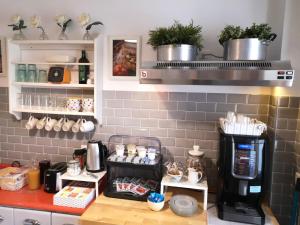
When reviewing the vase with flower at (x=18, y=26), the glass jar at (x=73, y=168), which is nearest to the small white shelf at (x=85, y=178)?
the glass jar at (x=73, y=168)

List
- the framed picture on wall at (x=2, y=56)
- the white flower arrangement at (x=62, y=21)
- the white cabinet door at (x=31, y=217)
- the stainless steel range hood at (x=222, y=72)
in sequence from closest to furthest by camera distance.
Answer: the stainless steel range hood at (x=222, y=72) → the white cabinet door at (x=31, y=217) → the white flower arrangement at (x=62, y=21) → the framed picture on wall at (x=2, y=56)

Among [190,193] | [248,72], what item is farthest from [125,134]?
[248,72]

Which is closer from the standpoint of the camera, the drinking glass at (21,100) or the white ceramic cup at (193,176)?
the white ceramic cup at (193,176)

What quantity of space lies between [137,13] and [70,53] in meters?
0.63

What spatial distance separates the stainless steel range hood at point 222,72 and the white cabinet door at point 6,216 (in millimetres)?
1277

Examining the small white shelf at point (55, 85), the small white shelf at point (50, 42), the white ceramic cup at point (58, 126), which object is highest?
the small white shelf at point (50, 42)

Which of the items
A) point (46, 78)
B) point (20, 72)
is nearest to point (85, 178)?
point (46, 78)

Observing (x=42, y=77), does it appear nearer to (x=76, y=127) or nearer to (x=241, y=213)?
(x=76, y=127)

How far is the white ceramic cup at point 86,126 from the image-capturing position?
1.91 meters

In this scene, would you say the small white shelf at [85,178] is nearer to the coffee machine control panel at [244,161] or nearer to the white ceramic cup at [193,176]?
the white ceramic cup at [193,176]

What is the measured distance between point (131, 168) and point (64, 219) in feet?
1.76

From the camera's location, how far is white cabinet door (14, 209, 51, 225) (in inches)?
63.6

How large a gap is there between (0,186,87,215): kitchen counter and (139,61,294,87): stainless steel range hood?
0.99 meters

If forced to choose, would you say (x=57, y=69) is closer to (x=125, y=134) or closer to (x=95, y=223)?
(x=125, y=134)
